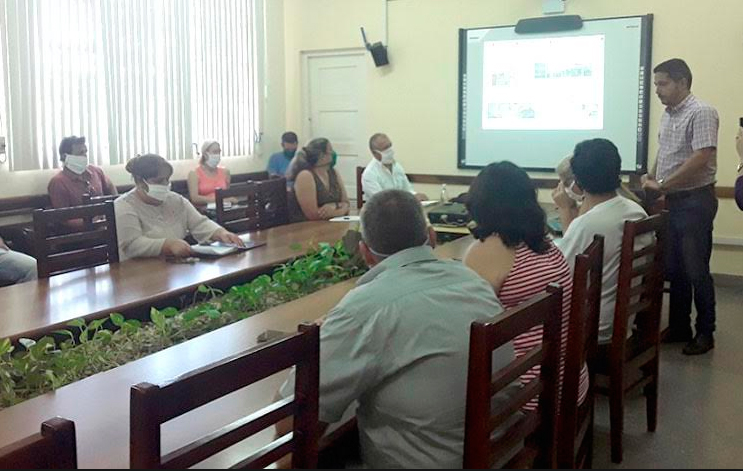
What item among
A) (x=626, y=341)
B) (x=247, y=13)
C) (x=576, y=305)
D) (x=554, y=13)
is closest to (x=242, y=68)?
(x=247, y=13)

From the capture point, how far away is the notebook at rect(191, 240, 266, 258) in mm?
3480

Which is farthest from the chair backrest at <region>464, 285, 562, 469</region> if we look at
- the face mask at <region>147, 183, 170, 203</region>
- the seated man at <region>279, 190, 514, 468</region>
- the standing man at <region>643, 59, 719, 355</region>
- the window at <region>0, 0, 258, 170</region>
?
the window at <region>0, 0, 258, 170</region>

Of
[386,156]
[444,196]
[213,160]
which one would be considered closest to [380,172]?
[386,156]

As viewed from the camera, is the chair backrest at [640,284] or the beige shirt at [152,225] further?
the beige shirt at [152,225]

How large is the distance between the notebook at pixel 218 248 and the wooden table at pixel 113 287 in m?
0.05

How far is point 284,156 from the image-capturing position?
744cm

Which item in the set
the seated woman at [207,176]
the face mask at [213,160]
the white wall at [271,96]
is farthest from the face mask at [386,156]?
the white wall at [271,96]

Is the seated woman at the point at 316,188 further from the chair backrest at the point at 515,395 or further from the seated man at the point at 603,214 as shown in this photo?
the chair backrest at the point at 515,395

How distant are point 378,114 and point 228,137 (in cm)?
140

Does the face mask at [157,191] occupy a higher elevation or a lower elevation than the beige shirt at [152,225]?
higher

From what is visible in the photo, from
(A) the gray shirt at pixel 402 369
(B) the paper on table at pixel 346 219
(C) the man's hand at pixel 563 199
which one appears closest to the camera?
(A) the gray shirt at pixel 402 369

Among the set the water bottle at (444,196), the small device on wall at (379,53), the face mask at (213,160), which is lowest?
the water bottle at (444,196)

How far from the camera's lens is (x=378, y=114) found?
284 inches

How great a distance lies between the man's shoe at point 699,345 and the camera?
4023 millimetres
